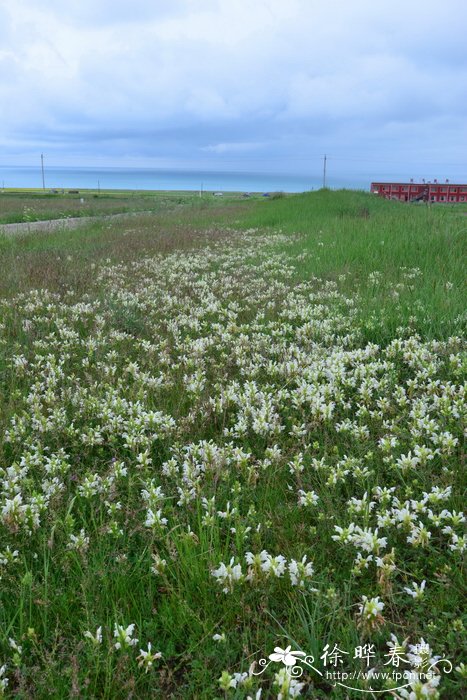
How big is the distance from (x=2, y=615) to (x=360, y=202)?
98.3 feet

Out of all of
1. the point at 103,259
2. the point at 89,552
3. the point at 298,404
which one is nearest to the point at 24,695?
the point at 89,552

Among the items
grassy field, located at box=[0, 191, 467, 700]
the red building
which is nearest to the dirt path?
grassy field, located at box=[0, 191, 467, 700]

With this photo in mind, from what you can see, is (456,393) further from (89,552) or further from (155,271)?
(155,271)

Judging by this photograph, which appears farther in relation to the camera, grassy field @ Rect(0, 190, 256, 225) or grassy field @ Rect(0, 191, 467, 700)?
grassy field @ Rect(0, 190, 256, 225)

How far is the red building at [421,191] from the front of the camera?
53156mm

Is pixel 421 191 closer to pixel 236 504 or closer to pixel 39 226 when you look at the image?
pixel 39 226

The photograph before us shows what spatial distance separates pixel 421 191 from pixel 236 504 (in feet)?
192

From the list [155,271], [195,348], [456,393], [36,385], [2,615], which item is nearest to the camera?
[2,615]

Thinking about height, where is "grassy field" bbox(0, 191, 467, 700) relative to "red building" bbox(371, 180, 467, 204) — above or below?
below

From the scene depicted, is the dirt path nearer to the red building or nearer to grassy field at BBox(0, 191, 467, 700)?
grassy field at BBox(0, 191, 467, 700)

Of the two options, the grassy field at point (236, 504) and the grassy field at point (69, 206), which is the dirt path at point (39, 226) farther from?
→ the grassy field at point (236, 504)

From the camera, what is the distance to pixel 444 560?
274 centimetres

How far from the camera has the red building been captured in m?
53.2

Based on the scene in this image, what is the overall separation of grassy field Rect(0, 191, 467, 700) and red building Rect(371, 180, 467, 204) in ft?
168
